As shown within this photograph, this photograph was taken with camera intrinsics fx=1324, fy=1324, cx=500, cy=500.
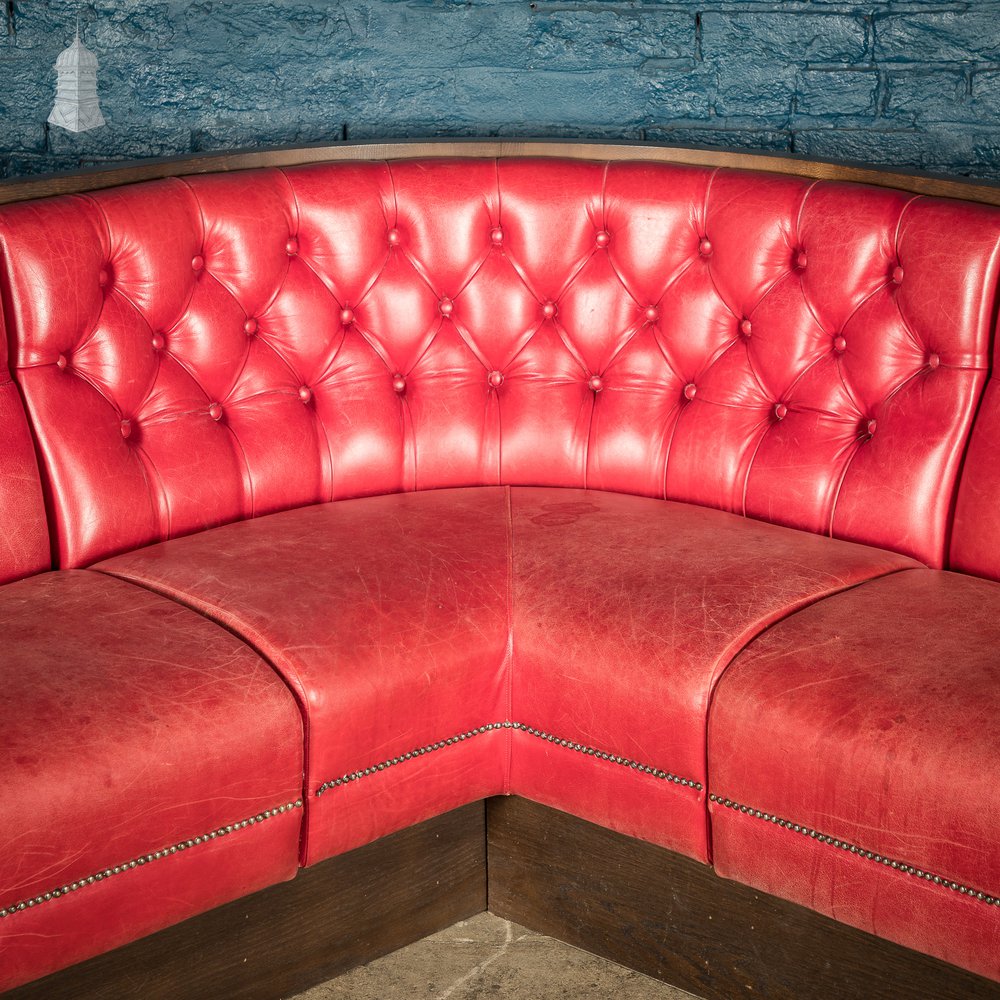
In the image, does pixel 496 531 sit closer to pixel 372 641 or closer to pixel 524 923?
pixel 372 641

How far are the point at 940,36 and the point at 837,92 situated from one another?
8.9 inches

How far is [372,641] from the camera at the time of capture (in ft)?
6.03

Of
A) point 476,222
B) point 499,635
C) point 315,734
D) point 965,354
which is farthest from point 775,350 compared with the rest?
point 315,734

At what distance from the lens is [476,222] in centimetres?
250

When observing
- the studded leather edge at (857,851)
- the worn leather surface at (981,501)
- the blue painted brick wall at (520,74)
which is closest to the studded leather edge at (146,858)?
the studded leather edge at (857,851)

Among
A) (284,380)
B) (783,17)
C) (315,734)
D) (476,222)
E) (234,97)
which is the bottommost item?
(315,734)

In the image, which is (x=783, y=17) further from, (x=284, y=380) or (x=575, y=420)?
(x=284, y=380)

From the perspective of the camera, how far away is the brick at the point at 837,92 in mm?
2773

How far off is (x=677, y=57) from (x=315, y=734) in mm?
1799

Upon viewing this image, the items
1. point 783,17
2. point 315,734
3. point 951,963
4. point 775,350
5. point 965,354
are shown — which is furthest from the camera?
point 783,17

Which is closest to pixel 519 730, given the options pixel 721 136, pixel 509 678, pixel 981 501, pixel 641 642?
pixel 509 678

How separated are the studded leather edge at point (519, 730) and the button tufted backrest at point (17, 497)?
2.03 feet

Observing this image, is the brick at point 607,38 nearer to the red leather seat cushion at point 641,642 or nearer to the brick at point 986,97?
the brick at point 986,97

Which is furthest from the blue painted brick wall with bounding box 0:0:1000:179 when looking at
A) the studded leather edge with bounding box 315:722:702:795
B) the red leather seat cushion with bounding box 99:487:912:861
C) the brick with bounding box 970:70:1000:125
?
the studded leather edge with bounding box 315:722:702:795
